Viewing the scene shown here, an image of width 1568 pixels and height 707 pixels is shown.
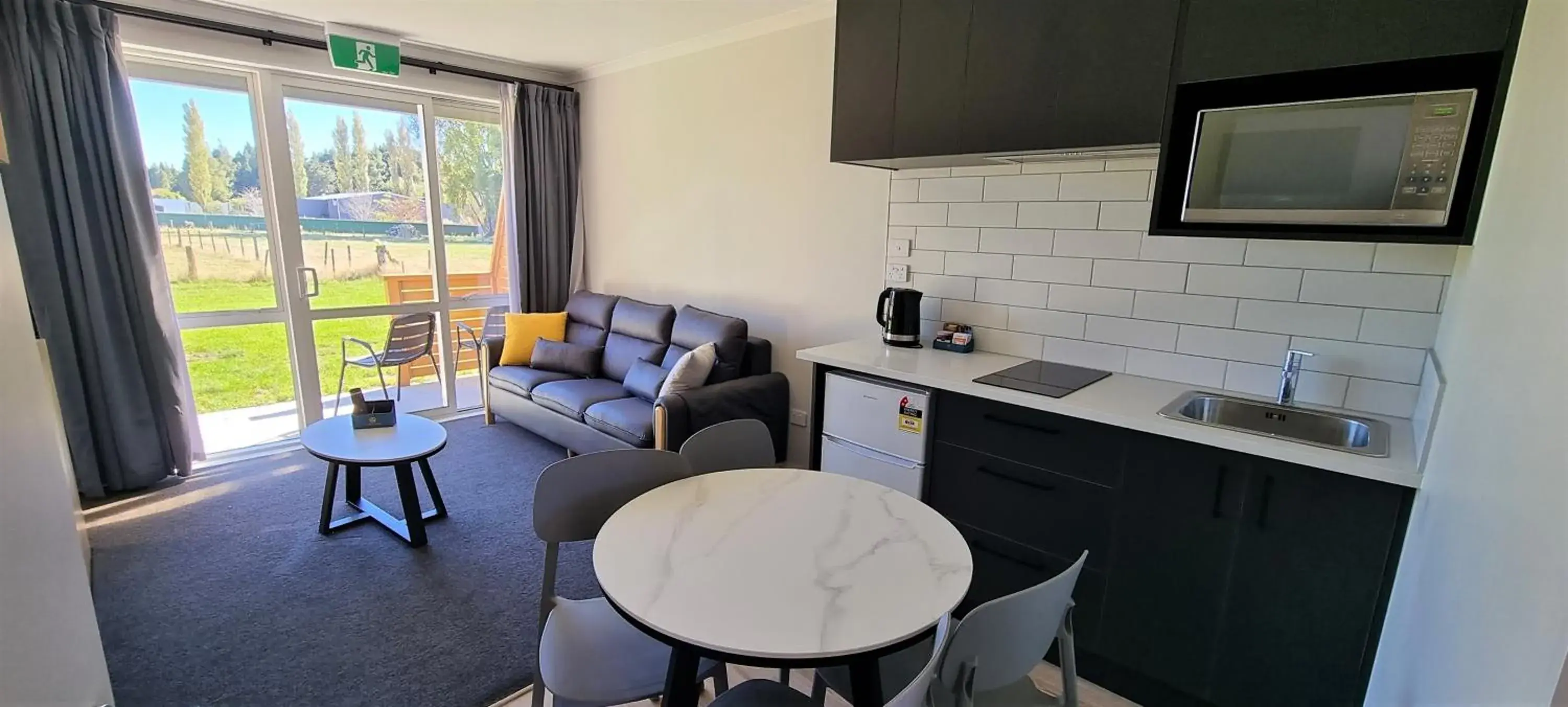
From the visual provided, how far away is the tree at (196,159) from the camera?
3.44 meters

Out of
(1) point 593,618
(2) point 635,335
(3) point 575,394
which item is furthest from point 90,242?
(1) point 593,618

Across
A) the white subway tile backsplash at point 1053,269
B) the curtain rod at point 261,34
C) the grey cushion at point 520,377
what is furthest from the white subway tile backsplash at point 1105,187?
the curtain rod at point 261,34

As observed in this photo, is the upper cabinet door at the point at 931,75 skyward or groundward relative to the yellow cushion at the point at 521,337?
skyward

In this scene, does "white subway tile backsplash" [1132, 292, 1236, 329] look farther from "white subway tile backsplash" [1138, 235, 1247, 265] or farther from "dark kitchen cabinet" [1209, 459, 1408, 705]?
"dark kitchen cabinet" [1209, 459, 1408, 705]

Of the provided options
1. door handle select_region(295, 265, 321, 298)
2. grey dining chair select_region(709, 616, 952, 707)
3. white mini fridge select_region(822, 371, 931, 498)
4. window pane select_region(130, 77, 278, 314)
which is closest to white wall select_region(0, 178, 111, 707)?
grey dining chair select_region(709, 616, 952, 707)

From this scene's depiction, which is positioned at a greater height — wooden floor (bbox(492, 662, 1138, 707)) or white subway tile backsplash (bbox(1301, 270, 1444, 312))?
white subway tile backsplash (bbox(1301, 270, 1444, 312))

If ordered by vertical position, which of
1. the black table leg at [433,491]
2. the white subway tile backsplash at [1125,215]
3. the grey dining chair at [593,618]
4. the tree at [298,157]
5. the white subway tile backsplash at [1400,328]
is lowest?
the black table leg at [433,491]

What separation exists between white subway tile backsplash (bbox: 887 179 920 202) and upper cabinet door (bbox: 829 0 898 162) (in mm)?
361

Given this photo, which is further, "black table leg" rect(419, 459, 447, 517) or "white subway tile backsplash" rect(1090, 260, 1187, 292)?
"black table leg" rect(419, 459, 447, 517)

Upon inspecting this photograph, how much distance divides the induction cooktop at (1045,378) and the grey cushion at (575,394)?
2076mm

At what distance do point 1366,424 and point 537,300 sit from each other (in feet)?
15.0

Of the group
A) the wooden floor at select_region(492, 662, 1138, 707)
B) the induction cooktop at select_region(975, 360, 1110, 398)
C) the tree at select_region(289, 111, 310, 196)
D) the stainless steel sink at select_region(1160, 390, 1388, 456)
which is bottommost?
the wooden floor at select_region(492, 662, 1138, 707)

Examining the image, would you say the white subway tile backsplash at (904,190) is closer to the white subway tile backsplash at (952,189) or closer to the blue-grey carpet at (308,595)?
the white subway tile backsplash at (952,189)

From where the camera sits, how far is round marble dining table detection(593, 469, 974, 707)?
1.05m
